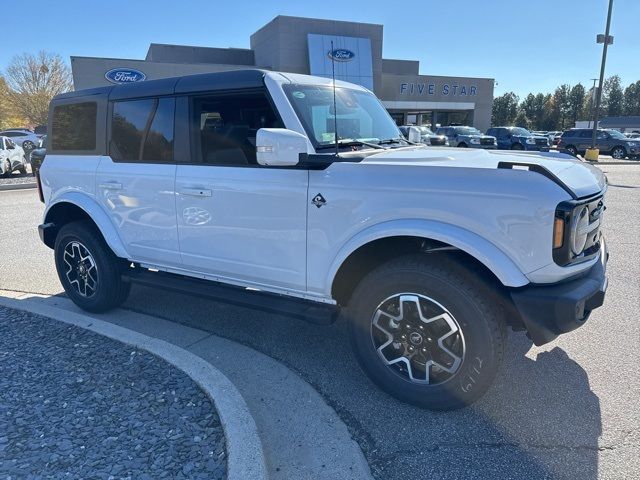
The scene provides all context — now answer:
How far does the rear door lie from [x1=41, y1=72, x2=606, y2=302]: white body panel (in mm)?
14

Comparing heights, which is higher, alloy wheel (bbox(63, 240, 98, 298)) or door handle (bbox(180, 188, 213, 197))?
door handle (bbox(180, 188, 213, 197))

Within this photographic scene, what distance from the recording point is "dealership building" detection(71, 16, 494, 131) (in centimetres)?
3331

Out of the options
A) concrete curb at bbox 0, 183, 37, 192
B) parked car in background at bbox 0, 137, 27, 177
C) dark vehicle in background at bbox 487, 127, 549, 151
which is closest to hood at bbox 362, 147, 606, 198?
concrete curb at bbox 0, 183, 37, 192

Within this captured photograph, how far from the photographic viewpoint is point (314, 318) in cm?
323

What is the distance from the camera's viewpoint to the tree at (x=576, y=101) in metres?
94.8

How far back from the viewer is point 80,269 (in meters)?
4.60

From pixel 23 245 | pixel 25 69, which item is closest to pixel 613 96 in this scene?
pixel 25 69

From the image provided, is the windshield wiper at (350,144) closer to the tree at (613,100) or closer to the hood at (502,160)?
the hood at (502,160)

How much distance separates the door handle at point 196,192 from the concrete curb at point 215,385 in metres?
1.20

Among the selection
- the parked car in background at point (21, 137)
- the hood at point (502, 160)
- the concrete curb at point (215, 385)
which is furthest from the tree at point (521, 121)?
the concrete curb at point (215, 385)

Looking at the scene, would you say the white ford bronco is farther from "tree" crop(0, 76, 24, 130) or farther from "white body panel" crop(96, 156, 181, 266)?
"tree" crop(0, 76, 24, 130)

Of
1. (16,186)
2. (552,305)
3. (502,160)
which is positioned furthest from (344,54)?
(552,305)

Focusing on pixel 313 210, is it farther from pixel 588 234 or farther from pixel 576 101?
pixel 576 101

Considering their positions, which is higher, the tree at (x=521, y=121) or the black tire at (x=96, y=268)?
the tree at (x=521, y=121)
